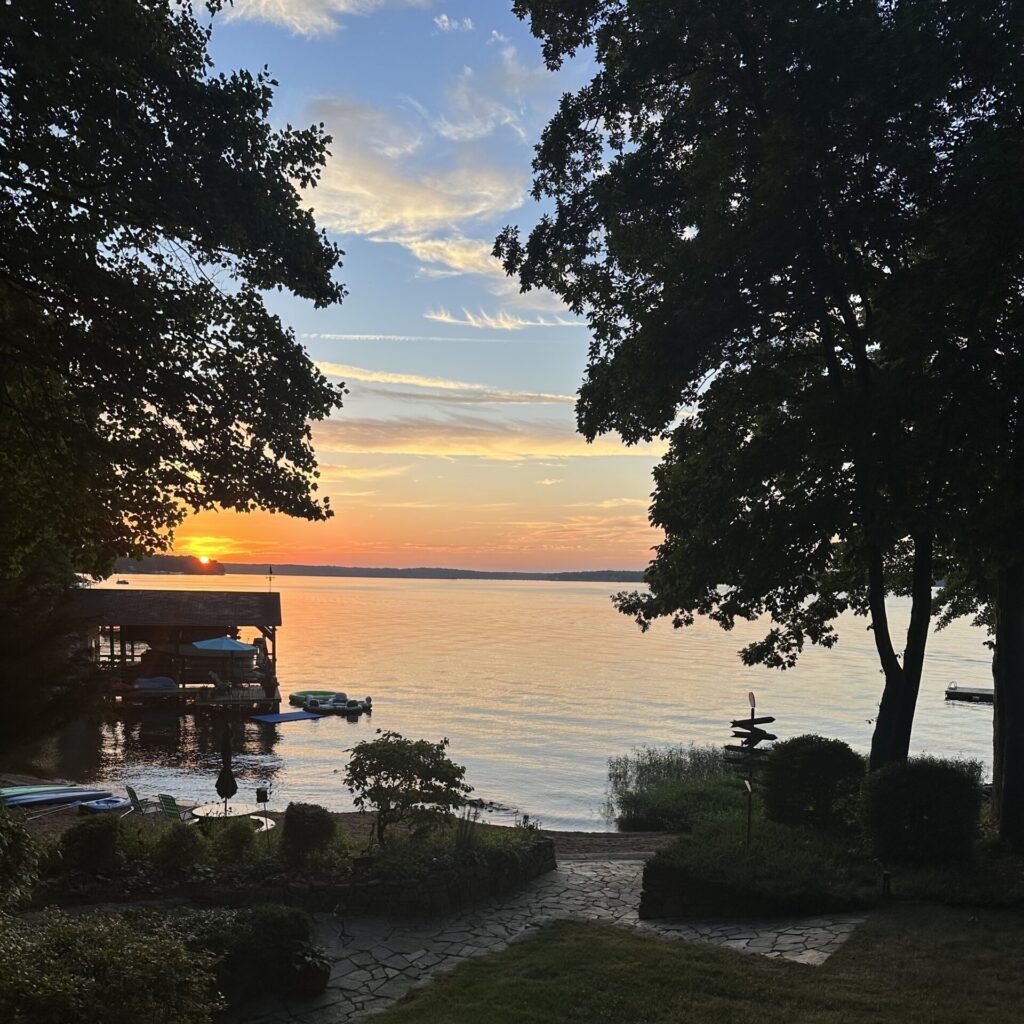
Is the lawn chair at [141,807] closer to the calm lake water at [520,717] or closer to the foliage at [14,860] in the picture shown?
the calm lake water at [520,717]

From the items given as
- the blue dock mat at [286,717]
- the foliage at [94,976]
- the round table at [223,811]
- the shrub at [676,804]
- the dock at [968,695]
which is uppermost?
the foliage at [94,976]

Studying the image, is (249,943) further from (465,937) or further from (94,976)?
(465,937)

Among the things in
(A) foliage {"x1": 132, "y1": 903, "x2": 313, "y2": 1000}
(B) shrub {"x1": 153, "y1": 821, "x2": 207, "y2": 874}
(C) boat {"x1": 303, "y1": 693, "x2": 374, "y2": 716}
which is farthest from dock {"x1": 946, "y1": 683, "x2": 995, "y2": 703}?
(A) foliage {"x1": 132, "y1": 903, "x2": 313, "y2": 1000}

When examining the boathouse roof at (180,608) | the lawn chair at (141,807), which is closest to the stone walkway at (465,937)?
the lawn chair at (141,807)

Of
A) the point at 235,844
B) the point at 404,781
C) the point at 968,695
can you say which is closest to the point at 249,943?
the point at 235,844

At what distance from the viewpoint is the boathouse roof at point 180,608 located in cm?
4862

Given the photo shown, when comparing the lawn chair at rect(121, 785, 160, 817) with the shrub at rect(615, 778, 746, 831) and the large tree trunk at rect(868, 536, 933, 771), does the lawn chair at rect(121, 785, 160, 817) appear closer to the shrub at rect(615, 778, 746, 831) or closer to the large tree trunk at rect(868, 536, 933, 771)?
the shrub at rect(615, 778, 746, 831)

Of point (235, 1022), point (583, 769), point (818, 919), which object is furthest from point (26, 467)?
point (583, 769)

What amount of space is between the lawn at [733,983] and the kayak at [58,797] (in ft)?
62.1

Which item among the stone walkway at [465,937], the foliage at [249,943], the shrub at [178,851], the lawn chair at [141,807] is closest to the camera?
the foliage at [249,943]

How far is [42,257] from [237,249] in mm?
1909

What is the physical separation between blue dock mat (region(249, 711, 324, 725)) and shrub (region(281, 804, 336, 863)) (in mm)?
35786

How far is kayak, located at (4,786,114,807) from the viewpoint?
23188 mm

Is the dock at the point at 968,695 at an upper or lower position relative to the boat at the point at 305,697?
lower
